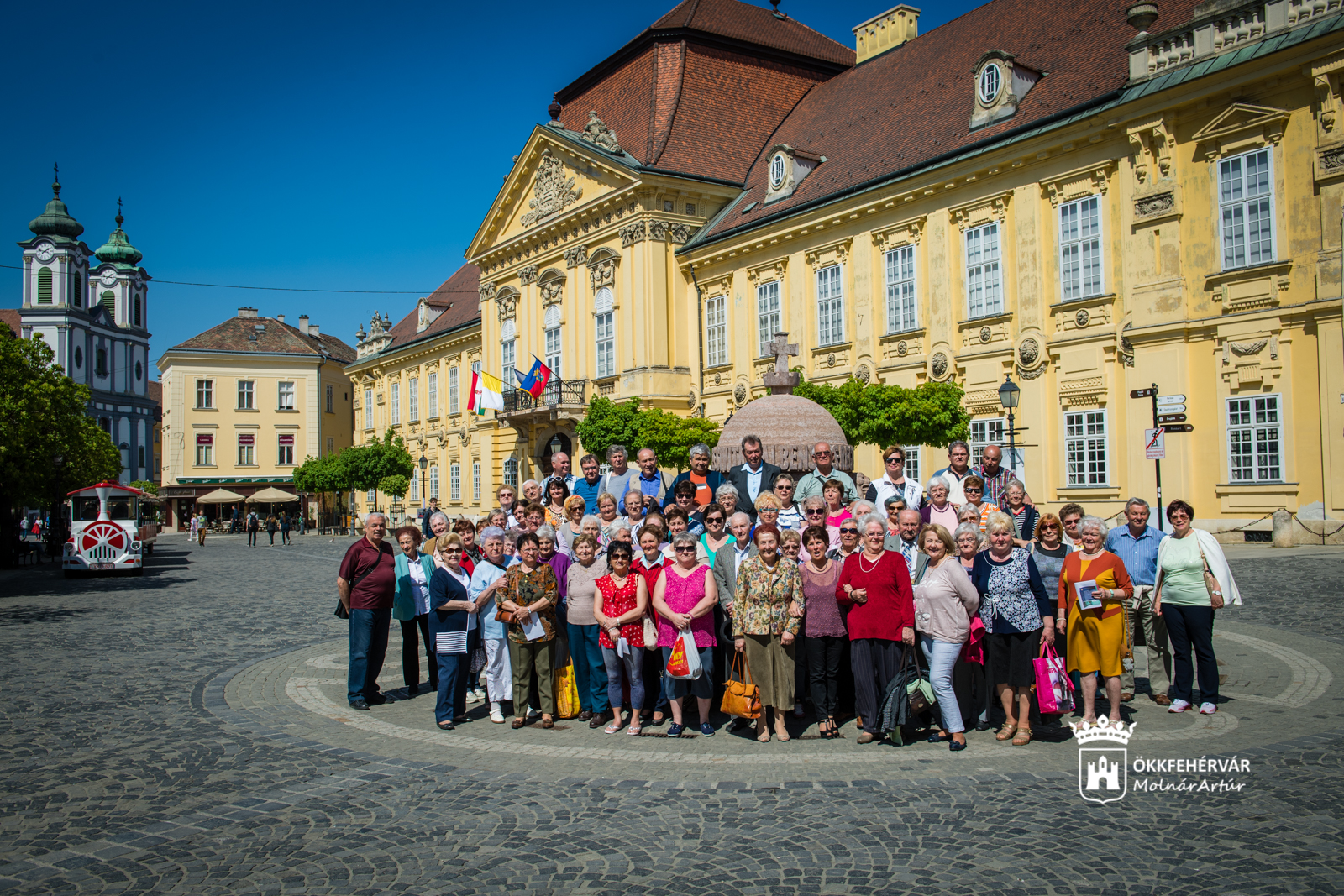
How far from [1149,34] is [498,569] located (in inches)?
779

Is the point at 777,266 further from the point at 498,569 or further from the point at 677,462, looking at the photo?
the point at 498,569

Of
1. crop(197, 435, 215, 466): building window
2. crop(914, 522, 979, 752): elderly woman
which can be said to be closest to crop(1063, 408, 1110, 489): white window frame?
crop(914, 522, 979, 752): elderly woman

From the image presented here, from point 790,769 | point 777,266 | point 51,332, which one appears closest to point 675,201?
point 777,266

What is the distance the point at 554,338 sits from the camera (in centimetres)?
4050

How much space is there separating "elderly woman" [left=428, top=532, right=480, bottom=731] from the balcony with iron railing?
93.8 ft

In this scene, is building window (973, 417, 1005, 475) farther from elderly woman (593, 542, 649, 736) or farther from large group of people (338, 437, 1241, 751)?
elderly woman (593, 542, 649, 736)

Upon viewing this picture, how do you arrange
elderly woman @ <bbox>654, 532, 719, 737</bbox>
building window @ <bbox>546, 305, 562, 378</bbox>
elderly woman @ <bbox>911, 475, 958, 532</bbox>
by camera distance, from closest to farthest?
elderly woman @ <bbox>654, 532, 719, 737</bbox> < elderly woman @ <bbox>911, 475, 958, 532</bbox> < building window @ <bbox>546, 305, 562, 378</bbox>

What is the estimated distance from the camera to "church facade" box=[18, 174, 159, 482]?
6788cm

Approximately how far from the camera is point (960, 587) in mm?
7148

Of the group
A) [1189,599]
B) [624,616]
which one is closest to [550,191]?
[624,616]

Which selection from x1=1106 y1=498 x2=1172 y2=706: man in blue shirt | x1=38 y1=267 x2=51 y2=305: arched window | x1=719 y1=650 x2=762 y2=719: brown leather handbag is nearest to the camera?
x1=719 y1=650 x2=762 y2=719: brown leather handbag

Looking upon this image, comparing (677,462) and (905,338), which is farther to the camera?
(677,462)

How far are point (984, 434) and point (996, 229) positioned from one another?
5.12 meters

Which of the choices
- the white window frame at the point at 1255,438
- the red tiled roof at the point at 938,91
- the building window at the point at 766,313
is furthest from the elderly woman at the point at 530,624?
the building window at the point at 766,313
